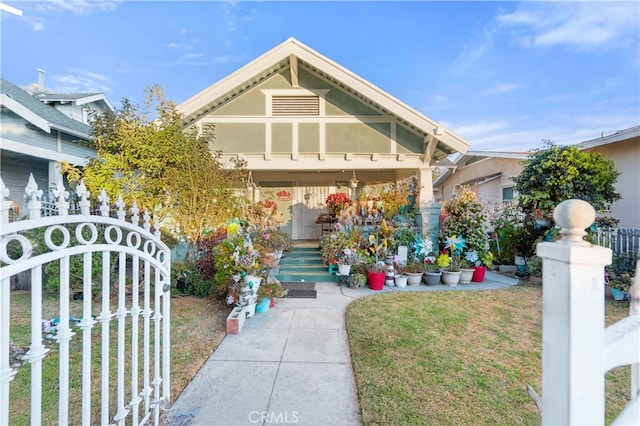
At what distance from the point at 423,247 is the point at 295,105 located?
504cm

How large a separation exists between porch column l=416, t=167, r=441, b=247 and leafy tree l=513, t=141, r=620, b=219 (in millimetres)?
2224

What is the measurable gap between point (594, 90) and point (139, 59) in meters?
11.6

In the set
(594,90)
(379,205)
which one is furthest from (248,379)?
(594,90)

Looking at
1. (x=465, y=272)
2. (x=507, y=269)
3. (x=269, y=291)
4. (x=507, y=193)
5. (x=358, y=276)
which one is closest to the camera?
(x=269, y=291)

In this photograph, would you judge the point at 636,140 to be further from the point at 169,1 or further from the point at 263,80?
the point at 169,1

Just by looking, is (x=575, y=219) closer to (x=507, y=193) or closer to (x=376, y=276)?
(x=376, y=276)

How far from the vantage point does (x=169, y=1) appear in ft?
17.1

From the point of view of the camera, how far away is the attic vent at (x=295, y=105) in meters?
7.50

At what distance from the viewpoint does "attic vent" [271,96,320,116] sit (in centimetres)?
750

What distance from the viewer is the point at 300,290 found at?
5.88 metres

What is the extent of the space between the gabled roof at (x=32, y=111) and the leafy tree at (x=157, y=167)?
217 cm

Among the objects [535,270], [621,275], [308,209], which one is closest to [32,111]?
[308,209]

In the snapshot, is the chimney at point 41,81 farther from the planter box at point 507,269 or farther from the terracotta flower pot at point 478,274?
the planter box at point 507,269

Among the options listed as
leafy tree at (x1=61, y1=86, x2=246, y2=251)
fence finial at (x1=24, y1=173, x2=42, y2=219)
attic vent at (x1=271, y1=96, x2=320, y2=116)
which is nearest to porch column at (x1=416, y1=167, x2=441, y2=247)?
attic vent at (x1=271, y1=96, x2=320, y2=116)
